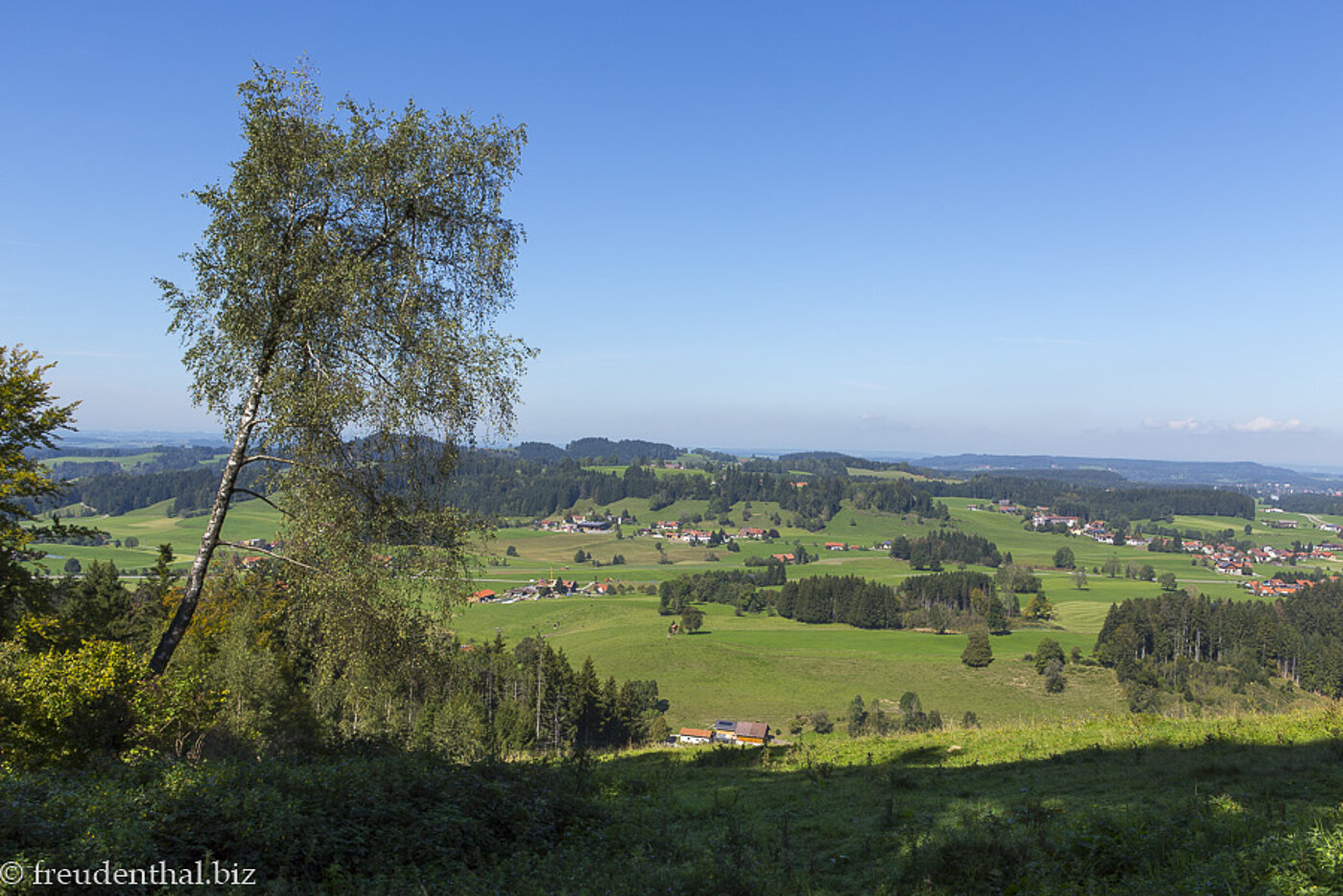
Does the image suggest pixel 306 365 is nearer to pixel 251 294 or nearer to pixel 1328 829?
pixel 251 294

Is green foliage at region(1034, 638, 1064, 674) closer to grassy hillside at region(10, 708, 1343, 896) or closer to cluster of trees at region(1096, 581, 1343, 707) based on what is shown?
cluster of trees at region(1096, 581, 1343, 707)

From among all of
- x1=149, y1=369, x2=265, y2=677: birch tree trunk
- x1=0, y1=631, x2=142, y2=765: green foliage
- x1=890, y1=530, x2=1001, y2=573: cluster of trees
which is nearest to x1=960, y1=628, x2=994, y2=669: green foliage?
x1=890, y1=530, x2=1001, y2=573: cluster of trees

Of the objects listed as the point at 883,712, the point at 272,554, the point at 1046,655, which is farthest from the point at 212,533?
the point at 1046,655

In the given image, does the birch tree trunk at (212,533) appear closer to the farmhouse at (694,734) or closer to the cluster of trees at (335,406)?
the cluster of trees at (335,406)

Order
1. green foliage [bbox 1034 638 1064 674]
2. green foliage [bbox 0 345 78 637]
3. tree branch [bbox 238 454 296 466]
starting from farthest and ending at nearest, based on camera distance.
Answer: green foliage [bbox 1034 638 1064 674], green foliage [bbox 0 345 78 637], tree branch [bbox 238 454 296 466]

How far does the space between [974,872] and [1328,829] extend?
11.5 ft

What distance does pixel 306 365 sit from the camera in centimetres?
1186

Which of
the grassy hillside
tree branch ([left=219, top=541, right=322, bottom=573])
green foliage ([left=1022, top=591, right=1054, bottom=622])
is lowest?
green foliage ([left=1022, top=591, right=1054, bottom=622])

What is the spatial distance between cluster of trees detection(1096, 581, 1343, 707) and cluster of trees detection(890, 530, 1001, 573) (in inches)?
3117

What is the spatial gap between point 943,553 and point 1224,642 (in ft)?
321

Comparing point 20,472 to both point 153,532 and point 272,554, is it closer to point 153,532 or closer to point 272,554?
point 272,554

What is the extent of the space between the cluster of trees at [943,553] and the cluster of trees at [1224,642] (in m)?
79.2

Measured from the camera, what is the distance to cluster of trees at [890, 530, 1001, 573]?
18275 centimetres

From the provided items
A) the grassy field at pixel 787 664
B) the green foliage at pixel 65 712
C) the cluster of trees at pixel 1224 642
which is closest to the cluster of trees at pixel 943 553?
the grassy field at pixel 787 664
